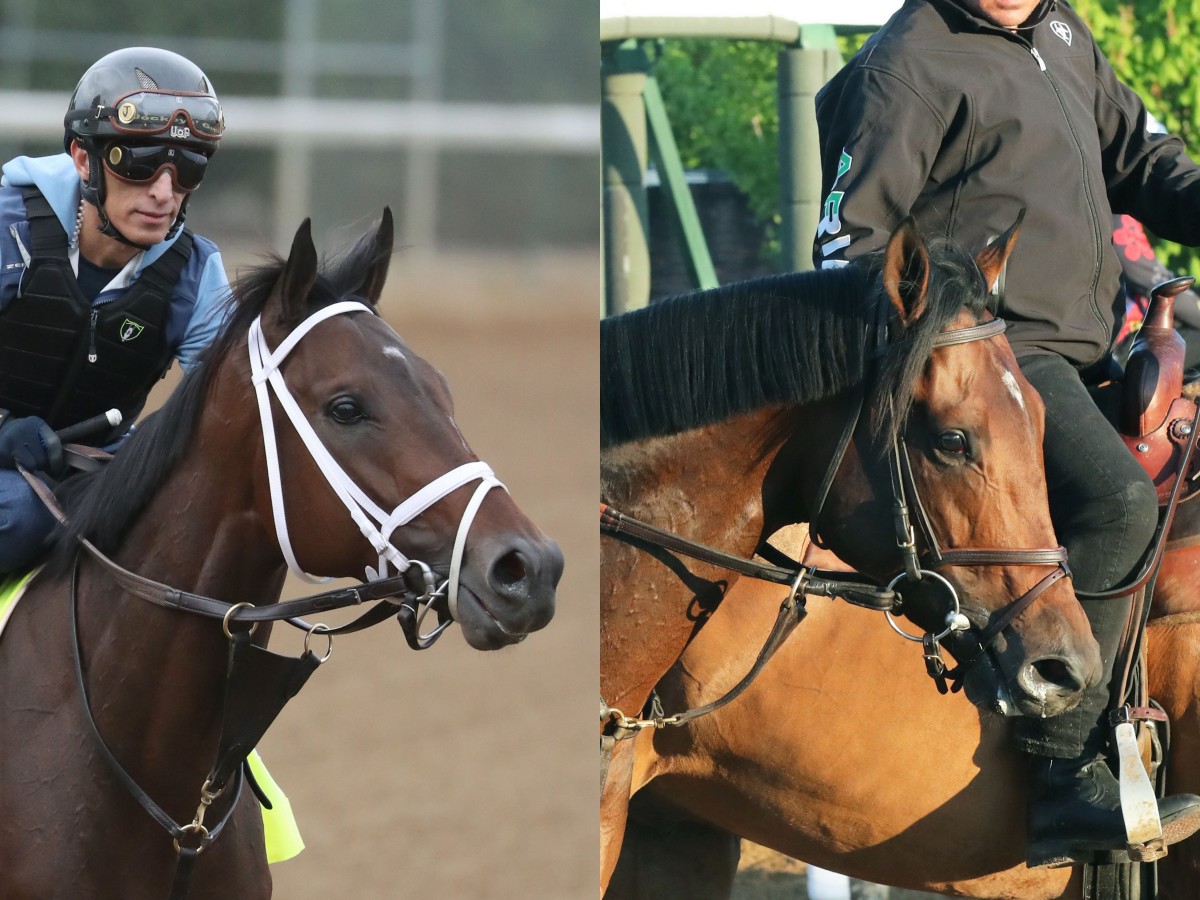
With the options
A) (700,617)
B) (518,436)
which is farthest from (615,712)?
(518,436)

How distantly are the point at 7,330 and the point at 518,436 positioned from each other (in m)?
11.8

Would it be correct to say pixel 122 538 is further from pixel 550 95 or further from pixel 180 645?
pixel 550 95

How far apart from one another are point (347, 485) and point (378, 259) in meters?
0.47

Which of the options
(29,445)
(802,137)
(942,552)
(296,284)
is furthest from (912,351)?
(802,137)


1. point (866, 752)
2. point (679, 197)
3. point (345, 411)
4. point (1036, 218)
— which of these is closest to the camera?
point (345, 411)

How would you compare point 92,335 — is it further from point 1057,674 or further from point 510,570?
point 1057,674

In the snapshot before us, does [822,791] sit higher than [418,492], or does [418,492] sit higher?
[418,492]

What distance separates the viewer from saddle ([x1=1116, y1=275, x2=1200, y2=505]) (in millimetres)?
3621

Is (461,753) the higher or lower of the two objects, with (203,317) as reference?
lower

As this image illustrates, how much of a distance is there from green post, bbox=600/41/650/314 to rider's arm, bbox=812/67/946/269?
4445 millimetres

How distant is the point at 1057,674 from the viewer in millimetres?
2961

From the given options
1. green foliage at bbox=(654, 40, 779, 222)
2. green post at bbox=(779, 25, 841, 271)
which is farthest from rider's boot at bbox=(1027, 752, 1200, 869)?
green foliage at bbox=(654, 40, 779, 222)

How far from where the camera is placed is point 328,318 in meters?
2.55

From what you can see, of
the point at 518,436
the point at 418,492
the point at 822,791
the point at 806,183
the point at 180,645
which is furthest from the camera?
the point at 518,436
